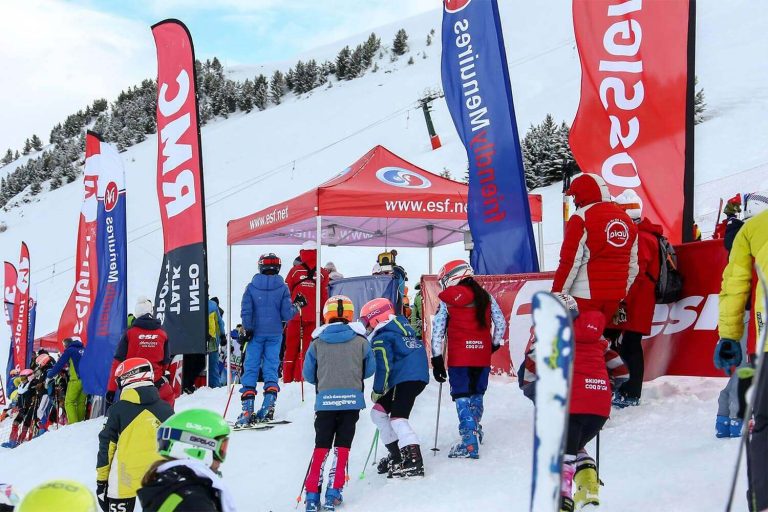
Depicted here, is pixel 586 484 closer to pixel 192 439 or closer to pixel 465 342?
pixel 465 342

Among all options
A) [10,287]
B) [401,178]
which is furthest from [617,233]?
[10,287]

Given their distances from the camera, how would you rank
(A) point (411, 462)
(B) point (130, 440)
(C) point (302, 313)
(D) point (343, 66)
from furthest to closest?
(D) point (343, 66) < (C) point (302, 313) < (A) point (411, 462) < (B) point (130, 440)

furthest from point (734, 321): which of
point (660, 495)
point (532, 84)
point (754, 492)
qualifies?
point (532, 84)

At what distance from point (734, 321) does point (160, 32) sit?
28.6 ft

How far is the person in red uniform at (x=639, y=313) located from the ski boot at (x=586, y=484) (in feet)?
5.18

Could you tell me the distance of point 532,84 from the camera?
3238cm

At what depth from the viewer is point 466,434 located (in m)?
5.94

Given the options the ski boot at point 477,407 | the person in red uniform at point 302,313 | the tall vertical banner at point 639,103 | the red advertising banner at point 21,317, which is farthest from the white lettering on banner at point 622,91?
the red advertising banner at point 21,317

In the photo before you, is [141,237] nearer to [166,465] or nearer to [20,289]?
[20,289]

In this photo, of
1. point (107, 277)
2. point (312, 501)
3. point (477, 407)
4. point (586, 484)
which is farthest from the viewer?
point (107, 277)

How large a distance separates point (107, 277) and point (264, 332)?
3.82 metres

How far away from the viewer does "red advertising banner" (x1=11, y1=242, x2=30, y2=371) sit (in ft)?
53.5

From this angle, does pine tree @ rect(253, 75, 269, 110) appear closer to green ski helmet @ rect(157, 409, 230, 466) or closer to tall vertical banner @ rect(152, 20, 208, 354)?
tall vertical banner @ rect(152, 20, 208, 354)

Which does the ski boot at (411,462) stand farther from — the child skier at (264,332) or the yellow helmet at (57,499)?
the yellow helmet at (57,499)
